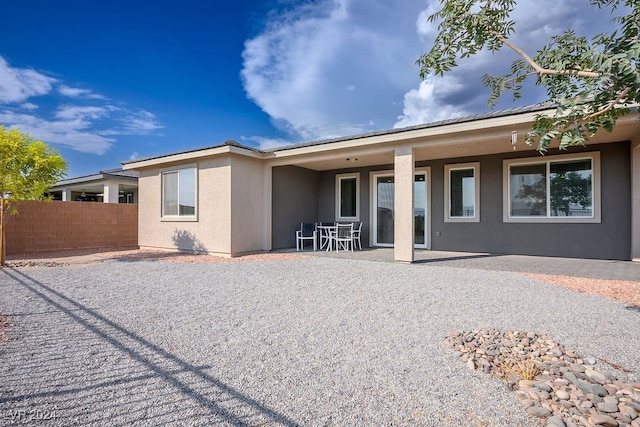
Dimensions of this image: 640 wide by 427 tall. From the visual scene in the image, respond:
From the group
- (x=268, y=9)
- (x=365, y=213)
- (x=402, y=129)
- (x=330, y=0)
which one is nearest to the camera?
(x=402, y=129)

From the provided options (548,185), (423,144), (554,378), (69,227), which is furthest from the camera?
(69,227)

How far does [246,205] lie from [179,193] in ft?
7.80

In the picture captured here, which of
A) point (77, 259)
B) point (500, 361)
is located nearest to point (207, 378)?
point (500, 361)

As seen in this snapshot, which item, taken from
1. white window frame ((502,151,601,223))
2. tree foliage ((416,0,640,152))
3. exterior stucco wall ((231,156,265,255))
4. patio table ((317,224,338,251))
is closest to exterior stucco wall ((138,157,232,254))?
exterior stucco wall ((231,156,265,255))

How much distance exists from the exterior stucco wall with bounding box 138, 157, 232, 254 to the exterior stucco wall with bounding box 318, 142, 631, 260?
180 inches

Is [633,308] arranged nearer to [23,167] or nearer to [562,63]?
[562,63]

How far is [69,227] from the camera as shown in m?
10.5

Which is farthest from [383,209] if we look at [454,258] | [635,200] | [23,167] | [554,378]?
[23,167]

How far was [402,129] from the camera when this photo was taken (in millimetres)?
7324

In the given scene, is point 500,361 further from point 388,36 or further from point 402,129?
point 388,36

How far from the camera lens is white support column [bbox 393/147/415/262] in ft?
24.2

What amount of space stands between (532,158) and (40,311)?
1024 cm

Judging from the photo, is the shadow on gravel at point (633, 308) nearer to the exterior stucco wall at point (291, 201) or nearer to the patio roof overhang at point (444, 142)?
the patio roof overhang at point (444, 142)

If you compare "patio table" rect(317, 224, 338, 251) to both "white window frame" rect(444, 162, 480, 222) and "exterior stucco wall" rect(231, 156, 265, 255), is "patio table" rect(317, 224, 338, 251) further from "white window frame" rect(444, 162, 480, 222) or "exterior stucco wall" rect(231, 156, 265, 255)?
"white window frame" rect(444, 162, 480, 222)
